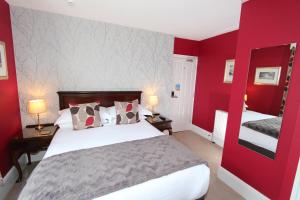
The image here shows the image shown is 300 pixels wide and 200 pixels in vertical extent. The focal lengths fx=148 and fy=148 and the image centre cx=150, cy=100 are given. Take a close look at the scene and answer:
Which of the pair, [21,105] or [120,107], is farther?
[120,107]

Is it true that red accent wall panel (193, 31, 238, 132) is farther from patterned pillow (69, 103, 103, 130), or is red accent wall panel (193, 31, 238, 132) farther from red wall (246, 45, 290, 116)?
patterned pillow (69, 103, 103, 130)

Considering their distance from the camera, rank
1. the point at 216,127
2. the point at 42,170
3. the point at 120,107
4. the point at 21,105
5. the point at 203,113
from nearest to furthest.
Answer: the point at 42,170 → the point at 21,105 → the point at 120,107 → the point at 216,127 → the point at 203,113

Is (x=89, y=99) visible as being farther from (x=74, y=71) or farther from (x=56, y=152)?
(x=56, y=152)

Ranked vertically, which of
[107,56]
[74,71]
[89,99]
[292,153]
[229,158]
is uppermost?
[107,56]

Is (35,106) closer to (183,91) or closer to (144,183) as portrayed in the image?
(144,183)

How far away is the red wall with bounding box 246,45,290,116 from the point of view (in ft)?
5.58

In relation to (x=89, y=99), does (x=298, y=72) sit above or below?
above

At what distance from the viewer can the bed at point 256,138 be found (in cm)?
179

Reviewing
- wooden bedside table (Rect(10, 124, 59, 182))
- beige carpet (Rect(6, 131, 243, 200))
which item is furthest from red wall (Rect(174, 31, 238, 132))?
wooden bedside table (Rect(10, 124, 59, 182))

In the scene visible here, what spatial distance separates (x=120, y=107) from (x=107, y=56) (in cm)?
108

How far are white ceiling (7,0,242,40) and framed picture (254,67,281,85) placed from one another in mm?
950

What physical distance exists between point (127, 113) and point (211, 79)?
2311mm

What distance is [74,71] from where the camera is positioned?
2758mm

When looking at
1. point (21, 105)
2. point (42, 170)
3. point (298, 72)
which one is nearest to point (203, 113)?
point (298, 72)
